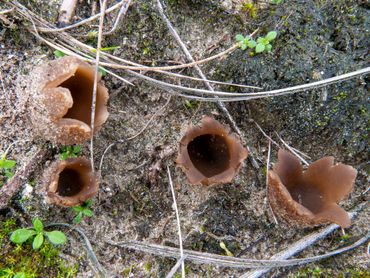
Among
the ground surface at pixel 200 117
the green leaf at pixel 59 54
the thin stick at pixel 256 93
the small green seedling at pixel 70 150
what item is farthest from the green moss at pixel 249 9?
the small green seedling at pixel 70 150

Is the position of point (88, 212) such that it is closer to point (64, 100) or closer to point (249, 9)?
point (64, 100)

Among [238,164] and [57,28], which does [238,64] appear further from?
[57,28]

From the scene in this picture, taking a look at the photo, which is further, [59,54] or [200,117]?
[200,117]

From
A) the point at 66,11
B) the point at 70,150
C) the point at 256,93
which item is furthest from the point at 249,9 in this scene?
the point at 70,150

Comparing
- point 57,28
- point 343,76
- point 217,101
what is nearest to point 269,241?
point 217,101

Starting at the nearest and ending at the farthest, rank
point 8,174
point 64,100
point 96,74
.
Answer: point 64,100 → point 96,74 → point 8,174

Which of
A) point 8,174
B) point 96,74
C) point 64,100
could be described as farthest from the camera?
point 8,174

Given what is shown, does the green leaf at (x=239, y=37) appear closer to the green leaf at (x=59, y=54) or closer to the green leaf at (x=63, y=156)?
the green leaf at (x=59, y=54)
